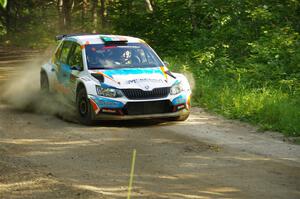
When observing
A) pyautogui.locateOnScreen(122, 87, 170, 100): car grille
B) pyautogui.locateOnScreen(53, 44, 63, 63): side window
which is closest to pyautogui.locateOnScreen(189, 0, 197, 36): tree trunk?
pyautogui.locateOnScreen(53, 44, 63, 63): side window

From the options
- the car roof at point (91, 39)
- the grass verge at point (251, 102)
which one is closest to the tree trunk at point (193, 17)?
the grass verge at point (251, 102)

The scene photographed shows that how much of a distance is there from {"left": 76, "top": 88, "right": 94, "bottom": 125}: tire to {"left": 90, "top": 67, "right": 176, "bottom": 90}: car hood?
0.48 metres

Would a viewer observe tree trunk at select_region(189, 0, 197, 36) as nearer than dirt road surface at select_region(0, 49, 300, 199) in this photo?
No

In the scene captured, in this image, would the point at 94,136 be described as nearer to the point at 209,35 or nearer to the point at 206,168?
the point at 206,168

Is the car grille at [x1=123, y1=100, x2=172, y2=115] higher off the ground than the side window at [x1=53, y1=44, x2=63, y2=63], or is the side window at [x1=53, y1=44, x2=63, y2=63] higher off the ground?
the side window at [x1=53, y1=44, x2=63, y2=63]

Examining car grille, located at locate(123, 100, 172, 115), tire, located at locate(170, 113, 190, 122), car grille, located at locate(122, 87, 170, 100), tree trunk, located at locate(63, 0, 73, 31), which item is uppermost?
car grille, located at locate(122, 87, 170, 100)

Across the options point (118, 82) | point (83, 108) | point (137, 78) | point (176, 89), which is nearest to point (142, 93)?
point (137, 78)

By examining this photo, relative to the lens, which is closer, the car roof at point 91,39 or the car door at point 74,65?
the car door at point 74,65

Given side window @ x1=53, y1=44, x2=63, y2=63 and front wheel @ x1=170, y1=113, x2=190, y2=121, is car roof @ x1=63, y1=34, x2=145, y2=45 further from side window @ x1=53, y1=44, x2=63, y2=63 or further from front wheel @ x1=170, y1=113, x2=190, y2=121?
front wheel @ x1=170, y1=113, x2=190, y2=121

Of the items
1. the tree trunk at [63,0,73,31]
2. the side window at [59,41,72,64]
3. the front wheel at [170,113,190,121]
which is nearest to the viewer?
the front wheel at [170,113,190,121]

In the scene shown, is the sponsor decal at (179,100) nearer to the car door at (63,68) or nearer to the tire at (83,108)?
the tire at (83,108)

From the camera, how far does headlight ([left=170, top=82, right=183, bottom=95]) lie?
481 inches

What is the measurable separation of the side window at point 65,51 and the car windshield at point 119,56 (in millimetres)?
786

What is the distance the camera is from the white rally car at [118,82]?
39.1 ft
